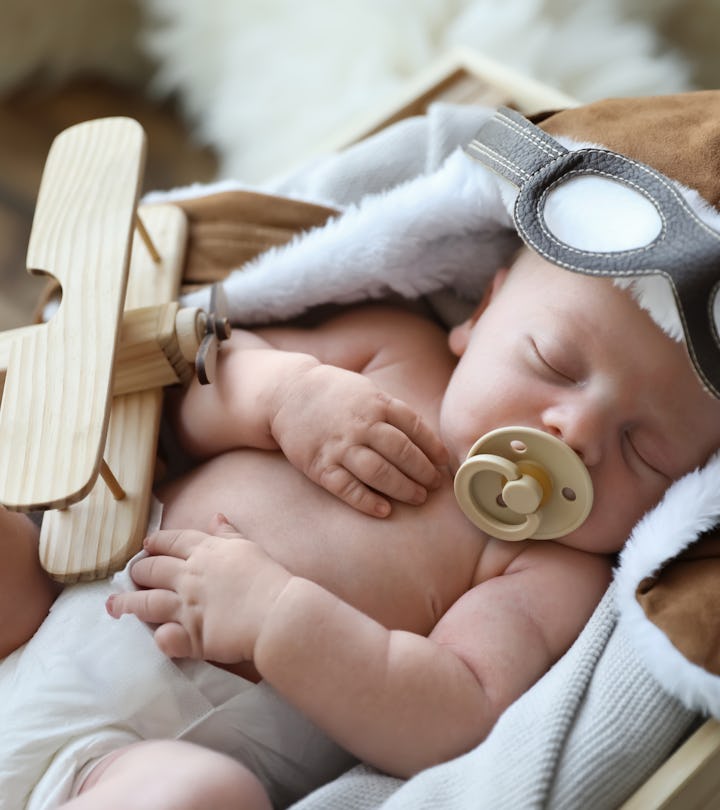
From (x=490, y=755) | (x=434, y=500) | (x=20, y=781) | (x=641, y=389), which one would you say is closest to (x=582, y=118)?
(x=641, y=389)

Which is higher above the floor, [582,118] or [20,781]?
[582,118]

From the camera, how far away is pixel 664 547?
2.44ft

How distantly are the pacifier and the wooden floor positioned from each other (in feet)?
2.74

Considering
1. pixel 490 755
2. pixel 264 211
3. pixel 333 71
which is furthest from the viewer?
pixel 333 71

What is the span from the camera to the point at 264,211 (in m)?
Result: 1.02

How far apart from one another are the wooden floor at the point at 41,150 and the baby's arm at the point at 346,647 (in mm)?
770

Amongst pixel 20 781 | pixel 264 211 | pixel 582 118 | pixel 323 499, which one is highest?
pixel 582 118

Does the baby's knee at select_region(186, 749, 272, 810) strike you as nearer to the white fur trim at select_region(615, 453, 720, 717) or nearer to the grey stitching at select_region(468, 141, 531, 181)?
the white fur trim at select_region(615, 453, 720, 717)

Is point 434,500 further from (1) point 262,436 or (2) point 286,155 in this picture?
(2) point 286,155

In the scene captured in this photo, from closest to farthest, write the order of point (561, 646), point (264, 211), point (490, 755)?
point (490, 755) → point (561, 646) → point (264, 211)

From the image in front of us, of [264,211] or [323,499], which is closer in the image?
[323,499]

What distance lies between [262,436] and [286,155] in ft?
2.13

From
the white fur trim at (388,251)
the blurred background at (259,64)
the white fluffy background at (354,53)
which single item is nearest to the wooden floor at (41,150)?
the blurred background at (259,64)

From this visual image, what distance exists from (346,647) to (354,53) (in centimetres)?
92
